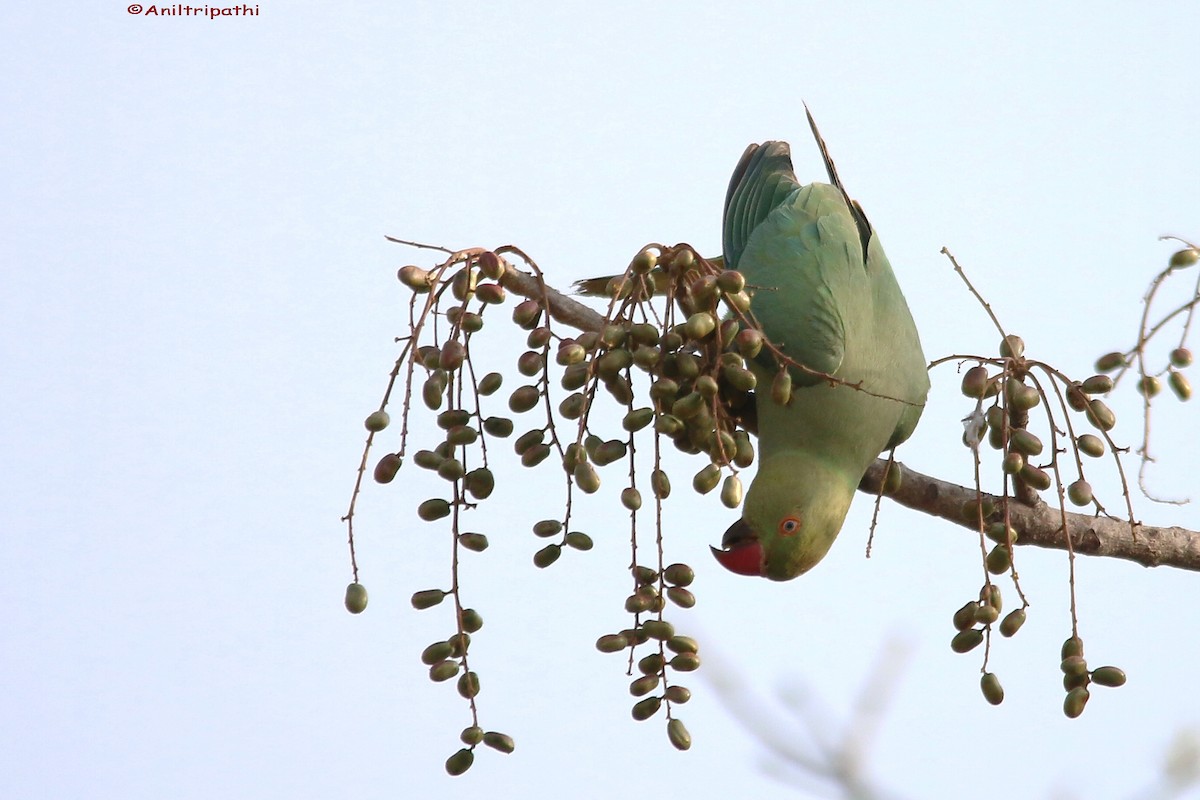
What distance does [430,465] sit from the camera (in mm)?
2326

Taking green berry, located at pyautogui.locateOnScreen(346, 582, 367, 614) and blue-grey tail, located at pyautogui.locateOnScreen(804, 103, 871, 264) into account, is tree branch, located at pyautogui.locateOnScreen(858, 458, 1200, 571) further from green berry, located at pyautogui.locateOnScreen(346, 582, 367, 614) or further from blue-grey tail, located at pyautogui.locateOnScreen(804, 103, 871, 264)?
green berry, located at pyautogui.locateOnScreen(346, 582, 367, 614)

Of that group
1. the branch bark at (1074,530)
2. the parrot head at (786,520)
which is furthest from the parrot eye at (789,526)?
the branch bark at (1074,530)

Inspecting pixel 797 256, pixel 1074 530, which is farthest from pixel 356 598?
pixel 1074 530

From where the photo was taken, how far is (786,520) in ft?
10.5

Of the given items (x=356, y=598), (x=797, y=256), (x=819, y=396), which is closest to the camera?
(x=356, y=598)

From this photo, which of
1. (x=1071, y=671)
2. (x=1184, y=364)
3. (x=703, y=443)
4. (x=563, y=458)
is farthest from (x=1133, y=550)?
(x=563, y=458)

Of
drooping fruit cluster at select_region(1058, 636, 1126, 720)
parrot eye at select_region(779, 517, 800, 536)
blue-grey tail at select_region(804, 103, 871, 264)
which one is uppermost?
blue-grey tail at select_region(804, 103, 871, 264)

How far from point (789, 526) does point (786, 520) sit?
2 centimetres

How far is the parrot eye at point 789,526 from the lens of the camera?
3.21 meters

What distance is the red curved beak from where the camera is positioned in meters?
3.25

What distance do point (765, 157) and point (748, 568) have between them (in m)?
1.46

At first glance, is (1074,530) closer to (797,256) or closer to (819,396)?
(819,396)

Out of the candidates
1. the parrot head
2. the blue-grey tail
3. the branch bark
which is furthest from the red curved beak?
the blue-grey tail

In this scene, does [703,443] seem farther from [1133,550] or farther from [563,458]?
[1133,550]
